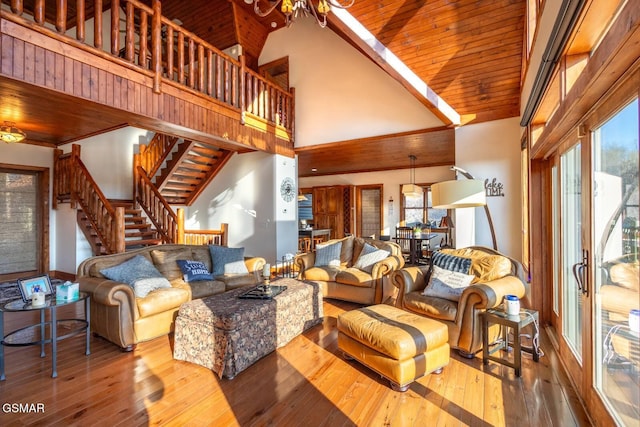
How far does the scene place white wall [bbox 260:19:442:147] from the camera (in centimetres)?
541

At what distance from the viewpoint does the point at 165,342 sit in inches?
125

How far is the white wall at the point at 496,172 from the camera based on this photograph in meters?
4.50

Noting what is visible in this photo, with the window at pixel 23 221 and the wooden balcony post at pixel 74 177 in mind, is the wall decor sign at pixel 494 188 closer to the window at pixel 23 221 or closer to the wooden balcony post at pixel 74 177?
the wooden balcony post at pixel 74 177

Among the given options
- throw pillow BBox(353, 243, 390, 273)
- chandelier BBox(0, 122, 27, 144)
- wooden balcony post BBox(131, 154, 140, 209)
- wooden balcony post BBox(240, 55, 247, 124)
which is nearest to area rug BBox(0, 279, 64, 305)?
wooden balcony post BBox(131, 154, 140, 209)

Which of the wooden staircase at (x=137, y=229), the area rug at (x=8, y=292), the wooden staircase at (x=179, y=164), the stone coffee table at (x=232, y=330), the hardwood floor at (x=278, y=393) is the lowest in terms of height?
the hardwood floor at (x=278, y=393)

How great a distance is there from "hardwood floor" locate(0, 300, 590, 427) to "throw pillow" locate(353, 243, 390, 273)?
71.2 inches

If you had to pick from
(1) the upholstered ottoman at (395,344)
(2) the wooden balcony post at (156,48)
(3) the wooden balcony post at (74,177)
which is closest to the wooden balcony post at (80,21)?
(2) the wooden balcony post at (156,48)

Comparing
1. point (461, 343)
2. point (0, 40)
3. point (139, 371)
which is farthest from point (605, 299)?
point (0, 40)

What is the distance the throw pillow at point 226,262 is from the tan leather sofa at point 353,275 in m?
0.90

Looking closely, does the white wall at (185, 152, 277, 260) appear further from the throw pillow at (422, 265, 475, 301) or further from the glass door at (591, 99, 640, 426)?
the glass door at (591, 99, 640, 426)

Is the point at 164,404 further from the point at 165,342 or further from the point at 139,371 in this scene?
the point at 165,342

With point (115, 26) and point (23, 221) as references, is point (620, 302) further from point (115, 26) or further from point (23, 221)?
point (23, 221)

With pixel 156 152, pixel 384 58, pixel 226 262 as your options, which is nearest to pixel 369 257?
pixel 226 262

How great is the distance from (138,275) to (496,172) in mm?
4886
